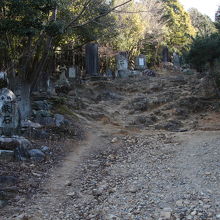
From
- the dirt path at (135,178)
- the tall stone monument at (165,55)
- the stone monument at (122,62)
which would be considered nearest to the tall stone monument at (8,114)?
the dirt path at (135,178)

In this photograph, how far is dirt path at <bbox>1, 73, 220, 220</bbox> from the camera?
4.81 m

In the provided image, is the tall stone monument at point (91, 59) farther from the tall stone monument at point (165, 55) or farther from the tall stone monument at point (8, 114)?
the tall stone monument at point (8, 114)

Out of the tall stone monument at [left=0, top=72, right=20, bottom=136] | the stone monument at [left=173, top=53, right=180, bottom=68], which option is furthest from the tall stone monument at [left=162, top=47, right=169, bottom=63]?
the tall stone monument at [left=0, top=72, right=20, bottom=136]

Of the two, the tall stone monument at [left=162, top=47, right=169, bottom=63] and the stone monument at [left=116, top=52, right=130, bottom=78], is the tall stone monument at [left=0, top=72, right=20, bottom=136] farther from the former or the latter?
the tall stone monument at [left=162, top=47, right=169, bottom=63]

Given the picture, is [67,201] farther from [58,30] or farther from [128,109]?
[128,109]

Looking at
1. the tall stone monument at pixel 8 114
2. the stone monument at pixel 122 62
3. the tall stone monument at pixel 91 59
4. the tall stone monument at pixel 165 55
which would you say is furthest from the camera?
the tall stone monument at pixel 165 55

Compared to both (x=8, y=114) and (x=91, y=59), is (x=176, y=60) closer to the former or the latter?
(x=91, y=59)

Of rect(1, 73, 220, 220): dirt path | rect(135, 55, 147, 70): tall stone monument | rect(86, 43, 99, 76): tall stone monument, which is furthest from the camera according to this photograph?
rect(135, 55, 147, 70): tall stone monument

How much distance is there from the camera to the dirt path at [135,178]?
15.8ft

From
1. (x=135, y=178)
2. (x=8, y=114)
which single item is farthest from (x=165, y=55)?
(x=135, y=178)

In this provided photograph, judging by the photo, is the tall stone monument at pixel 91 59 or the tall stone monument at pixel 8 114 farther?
the tall stone monument at pixel 91 59

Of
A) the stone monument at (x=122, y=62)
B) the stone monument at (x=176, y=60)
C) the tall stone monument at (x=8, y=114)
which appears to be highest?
the stone monument at (x=176, y=60)

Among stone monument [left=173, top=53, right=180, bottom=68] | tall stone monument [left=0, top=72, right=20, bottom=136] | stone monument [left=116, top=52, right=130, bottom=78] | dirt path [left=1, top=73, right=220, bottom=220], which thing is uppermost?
stone monument [left=173, top=53, right=180, bottom=68]

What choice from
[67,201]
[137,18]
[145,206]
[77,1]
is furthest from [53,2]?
[137,18]
